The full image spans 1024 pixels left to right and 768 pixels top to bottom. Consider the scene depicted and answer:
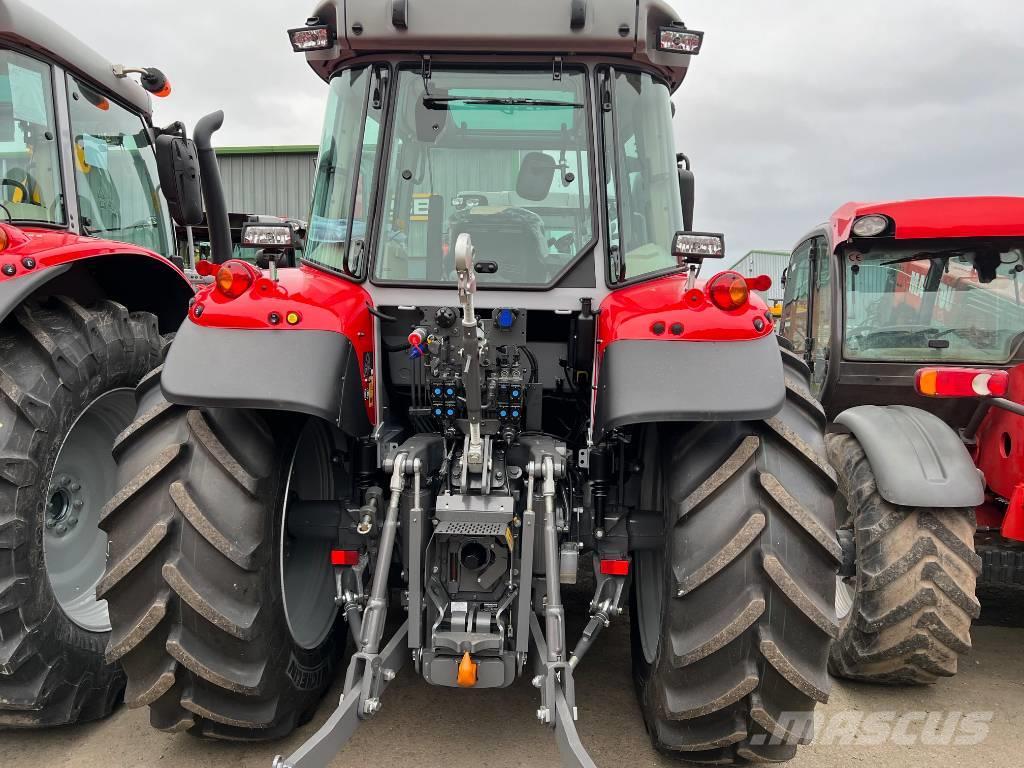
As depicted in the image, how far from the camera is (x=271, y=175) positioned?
1365 centimetres

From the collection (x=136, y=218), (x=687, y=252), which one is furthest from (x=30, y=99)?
(x=687, y=252)

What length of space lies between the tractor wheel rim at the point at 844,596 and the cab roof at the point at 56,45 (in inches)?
164

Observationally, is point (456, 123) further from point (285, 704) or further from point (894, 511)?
point (894, 511)

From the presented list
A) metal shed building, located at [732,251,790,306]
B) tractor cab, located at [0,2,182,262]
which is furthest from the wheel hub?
metal shed building, located at [732,251,790,306]

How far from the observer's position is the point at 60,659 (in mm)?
2621

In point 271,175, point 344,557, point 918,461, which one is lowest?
point 344,557

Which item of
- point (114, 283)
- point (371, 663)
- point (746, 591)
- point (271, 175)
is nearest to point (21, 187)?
point (114, 283)

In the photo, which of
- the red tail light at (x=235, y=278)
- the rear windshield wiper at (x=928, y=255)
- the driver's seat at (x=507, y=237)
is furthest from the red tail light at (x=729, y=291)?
the rear windshield wiper at (x=928, y=255)

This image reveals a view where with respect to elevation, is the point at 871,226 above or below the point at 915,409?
above

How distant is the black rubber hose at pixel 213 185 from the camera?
9.39 feet

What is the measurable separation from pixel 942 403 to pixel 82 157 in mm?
4446

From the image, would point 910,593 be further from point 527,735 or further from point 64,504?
point 64,504

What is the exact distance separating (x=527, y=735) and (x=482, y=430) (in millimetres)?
1107

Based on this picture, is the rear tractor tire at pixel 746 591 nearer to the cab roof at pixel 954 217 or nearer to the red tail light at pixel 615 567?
the red tail light at pixel 615 567
